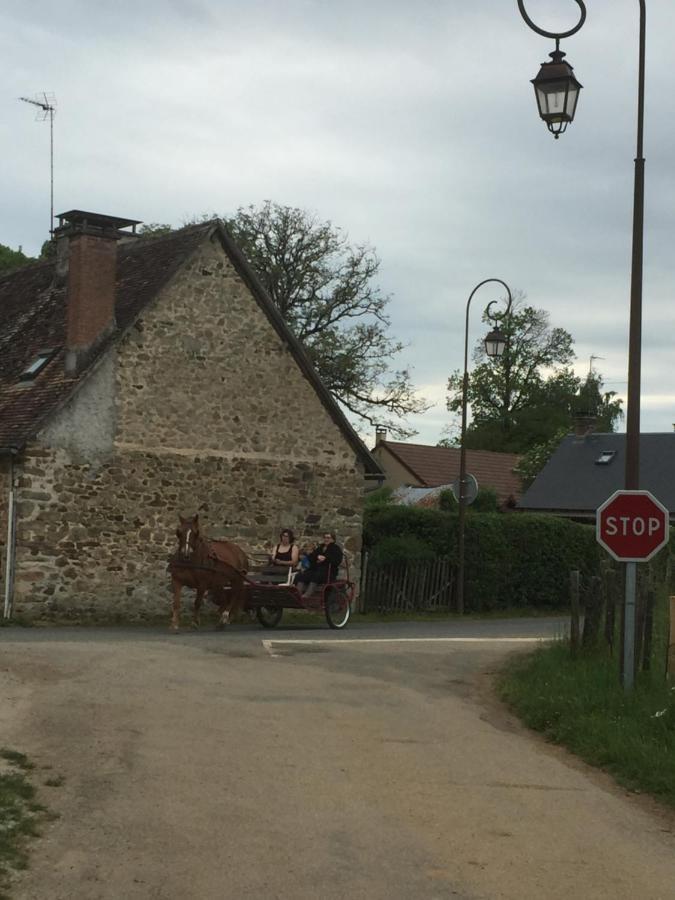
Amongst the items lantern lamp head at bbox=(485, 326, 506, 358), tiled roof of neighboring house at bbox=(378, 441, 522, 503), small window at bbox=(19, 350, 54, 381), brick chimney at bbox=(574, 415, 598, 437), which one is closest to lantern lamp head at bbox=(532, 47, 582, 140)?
small window at bbox=(19, 350, 54, 381)

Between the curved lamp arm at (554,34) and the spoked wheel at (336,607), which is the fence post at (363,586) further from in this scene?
the curved lamp arm at (554,34)

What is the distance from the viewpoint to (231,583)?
2228 centimetres

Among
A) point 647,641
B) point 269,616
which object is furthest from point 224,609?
point 647,641

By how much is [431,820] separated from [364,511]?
22985 millimetres

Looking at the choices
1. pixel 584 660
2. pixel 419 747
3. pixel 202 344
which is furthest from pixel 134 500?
pixel 419 747

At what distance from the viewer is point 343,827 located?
7.85 m

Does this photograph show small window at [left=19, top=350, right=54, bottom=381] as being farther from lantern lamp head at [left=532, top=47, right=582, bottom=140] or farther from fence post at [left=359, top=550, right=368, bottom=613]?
lantern lamp head at [left=532, top=47, right=582, bottom=140]

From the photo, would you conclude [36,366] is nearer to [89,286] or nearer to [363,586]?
[89,286]

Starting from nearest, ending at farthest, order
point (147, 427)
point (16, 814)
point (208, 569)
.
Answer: point (16, 814), point (208, 569), point (147, 427)

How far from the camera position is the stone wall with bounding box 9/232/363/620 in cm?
2383

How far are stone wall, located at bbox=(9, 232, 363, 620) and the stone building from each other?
0.03 meters

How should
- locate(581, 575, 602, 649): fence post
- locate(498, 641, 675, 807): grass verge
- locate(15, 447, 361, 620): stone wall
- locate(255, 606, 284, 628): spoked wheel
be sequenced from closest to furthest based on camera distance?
1. locate(498, 641, 675, 807): grass verge
2. locate(581, 575, 602, 649): fence post
3. locate(15, 447, 361, 620): stone wall
4. locate(255, 606, 284, 628): spoked wheel

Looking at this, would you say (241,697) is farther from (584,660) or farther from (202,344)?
(202,344)

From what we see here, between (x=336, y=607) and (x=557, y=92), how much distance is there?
1291 cm
